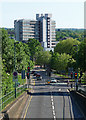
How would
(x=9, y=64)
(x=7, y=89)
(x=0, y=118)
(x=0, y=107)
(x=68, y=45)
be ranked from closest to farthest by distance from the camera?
1. (x=0, y=118)
2. (x=0, y=107)
3. (x=7, y=89)
4. (x=9, y=64)
5. (x=68, y=45)

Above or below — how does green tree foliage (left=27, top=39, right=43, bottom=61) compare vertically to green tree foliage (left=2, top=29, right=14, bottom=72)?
above

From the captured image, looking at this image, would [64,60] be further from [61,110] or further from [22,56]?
[61,110]

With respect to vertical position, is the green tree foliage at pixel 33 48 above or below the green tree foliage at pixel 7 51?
above

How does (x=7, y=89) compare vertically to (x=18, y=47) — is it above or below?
below

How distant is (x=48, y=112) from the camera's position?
83.7 ft

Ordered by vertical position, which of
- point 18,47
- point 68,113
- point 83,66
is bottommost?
point 68,113

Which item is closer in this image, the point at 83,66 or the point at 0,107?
the point at 0,107

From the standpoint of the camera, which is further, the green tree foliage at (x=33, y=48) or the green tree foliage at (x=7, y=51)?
the green tree foliage at (x=33, y=48)

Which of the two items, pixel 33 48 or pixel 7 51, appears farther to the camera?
pixel 33 48

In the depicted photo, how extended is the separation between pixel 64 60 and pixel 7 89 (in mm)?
66553

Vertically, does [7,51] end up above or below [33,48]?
below

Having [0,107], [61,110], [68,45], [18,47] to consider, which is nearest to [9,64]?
[18,47]

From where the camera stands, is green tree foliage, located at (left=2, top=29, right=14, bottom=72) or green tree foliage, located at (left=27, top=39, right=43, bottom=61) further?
green tree foliage, located at (left=27, top=39, right=43, bottom=61)

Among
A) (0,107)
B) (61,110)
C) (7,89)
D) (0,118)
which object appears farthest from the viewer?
(7,89)
